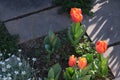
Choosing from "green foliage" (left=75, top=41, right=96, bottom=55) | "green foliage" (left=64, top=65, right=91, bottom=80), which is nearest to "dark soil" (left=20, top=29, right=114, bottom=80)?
"green foliage" (left=75, top=41, right=96, bottom=55)

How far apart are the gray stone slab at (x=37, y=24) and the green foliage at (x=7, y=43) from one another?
3.1 inches

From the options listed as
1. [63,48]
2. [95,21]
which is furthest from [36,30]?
[95,21]

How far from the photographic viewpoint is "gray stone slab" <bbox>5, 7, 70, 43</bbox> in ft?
14.1

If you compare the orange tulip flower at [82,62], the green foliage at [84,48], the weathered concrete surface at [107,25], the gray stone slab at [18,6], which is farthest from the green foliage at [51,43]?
the gray stone slab at [18,6]

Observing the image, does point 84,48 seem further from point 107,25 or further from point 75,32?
point 107,25

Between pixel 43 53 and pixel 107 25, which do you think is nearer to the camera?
pixel 43 53

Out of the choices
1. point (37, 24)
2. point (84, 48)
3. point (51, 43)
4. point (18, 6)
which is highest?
point (18, 6)

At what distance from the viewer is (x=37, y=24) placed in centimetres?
438

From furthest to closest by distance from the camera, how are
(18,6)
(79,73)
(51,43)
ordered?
(18,6) < (51,43) < (79,73)

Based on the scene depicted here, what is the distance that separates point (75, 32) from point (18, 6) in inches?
36.0

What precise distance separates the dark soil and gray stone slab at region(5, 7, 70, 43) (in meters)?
0.08

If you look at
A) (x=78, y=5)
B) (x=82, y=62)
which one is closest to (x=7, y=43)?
(x=78, y=5)

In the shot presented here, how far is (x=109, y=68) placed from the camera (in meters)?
3.97

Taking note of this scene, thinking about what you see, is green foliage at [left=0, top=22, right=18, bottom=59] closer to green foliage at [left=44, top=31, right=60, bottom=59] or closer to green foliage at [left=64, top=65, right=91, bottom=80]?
green foliage at [left=44, top=31, right=60, bottom=59]
